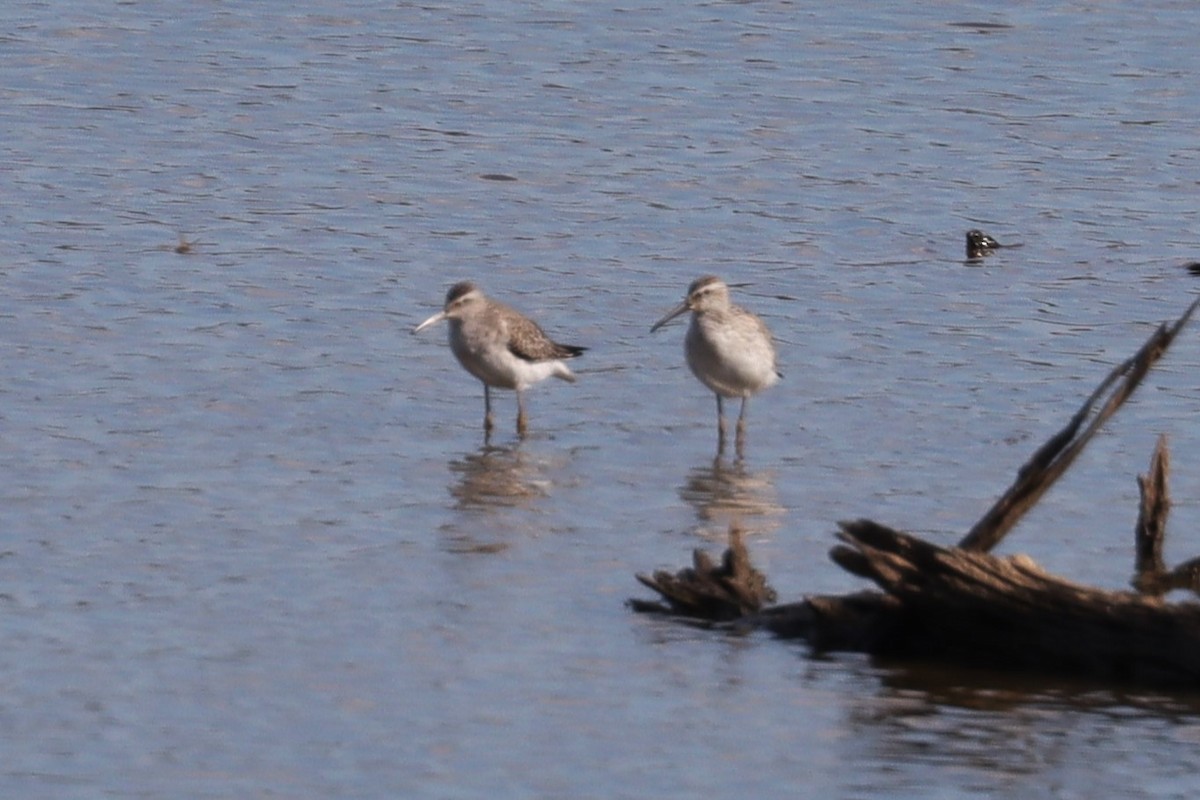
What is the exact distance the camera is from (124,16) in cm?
3275

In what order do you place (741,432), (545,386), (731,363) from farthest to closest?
(545,386) < (731,363) < (741,432)

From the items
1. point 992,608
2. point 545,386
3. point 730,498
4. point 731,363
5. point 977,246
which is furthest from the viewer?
point 977,246

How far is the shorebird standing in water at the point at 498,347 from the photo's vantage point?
1742cm

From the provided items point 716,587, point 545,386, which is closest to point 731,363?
point 545,386

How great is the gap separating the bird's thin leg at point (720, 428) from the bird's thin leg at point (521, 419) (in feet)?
4.23

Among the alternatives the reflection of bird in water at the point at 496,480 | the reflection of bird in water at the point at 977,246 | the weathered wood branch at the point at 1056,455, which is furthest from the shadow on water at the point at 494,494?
the reflection of bird in water at the point at 977,246

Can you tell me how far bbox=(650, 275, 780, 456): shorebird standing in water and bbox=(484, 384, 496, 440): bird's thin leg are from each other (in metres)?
1.25

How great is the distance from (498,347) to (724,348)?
1565 mm

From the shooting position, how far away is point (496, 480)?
15.7m

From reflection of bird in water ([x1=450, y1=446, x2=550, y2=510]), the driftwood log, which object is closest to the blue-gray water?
reflection of bird in water ([x1=450, y1=446, x2=550, y2=510])

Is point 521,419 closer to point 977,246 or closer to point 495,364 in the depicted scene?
point 495,364

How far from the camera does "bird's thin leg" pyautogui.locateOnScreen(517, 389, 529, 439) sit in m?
17.2

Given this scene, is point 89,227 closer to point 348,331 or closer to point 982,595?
point 348,331

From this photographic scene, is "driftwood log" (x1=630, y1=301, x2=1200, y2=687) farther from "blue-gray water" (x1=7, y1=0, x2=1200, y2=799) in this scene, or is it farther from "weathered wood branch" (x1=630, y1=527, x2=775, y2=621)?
"blue-gray water" (x1=7, y1=0, x2=1200, y2=799)
